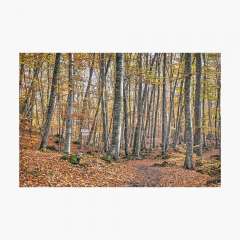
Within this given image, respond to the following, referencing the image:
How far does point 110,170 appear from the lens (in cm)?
983

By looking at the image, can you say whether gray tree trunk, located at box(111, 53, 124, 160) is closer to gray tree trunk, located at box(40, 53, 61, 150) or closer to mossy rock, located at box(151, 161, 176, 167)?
mossy rock, located at box(151, 161, 176, 167)

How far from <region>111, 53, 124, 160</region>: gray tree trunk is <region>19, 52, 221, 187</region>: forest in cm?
2

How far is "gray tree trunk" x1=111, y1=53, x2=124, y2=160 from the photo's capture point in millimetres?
9922

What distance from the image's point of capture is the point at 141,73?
10.0m

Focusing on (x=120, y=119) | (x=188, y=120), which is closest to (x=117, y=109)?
(x=120, y=119)

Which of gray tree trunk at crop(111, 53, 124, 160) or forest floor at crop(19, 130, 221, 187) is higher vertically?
gray tree trunk at crop(111, 53, 124, 160)

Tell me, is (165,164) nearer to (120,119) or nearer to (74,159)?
(120,119)

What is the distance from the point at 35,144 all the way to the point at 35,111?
690 millimetres

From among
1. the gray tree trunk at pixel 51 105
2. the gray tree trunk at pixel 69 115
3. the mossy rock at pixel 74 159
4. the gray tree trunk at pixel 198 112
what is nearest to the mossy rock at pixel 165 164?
the gray tree trunk at pixel 198 112

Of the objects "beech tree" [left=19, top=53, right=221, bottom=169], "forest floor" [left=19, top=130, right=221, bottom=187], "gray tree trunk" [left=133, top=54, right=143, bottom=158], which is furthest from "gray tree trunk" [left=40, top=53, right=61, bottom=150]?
"gray tree trunk" [left=133, top=54, right=143, bottom=158]

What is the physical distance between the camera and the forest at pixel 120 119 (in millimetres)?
9602

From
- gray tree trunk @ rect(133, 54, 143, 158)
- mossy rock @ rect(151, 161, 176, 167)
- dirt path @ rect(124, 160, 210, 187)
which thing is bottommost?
dirt path @ rect(124, 160, 210, 187)
